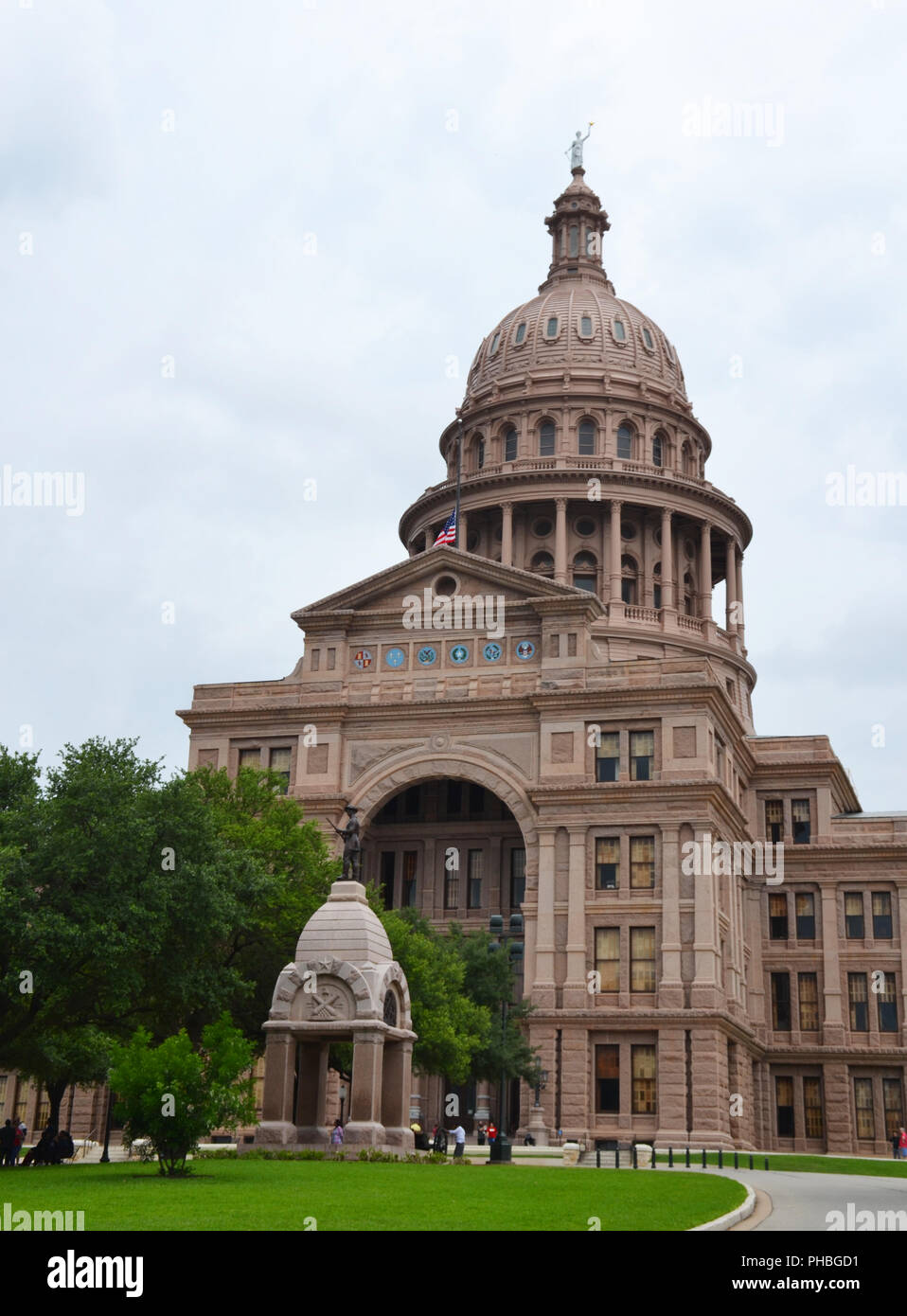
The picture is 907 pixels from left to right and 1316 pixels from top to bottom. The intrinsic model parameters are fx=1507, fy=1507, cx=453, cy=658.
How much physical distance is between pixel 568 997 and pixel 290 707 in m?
18.2

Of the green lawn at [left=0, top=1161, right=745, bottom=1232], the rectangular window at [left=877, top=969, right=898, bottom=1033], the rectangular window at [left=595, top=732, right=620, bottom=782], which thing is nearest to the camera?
the green lawn at [left=0, top=1161, right=745, bottom=1232]

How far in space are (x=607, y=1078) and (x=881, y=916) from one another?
→ 20423mm

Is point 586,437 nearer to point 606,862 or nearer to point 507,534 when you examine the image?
point 507,534

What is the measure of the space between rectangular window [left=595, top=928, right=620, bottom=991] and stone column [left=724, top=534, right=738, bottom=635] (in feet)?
107

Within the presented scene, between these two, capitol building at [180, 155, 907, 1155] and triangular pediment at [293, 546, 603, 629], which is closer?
capitol building at [180, 155, 907, 1155]

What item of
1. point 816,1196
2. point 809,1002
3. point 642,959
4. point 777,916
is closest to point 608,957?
point 642,959

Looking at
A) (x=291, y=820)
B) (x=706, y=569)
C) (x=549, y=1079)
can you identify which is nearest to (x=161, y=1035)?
(x=291, y=820)

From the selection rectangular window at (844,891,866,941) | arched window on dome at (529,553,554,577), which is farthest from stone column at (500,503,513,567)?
rectangular window at (844,891,866,941)

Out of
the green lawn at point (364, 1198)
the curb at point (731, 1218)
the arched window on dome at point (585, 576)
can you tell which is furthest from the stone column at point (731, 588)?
the curb at point (731, 1218)

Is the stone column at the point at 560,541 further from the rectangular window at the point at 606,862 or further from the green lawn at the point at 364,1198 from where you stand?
the green lawn at the point at 364,1198

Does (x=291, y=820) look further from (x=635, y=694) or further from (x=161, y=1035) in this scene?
(x=635, y=694)

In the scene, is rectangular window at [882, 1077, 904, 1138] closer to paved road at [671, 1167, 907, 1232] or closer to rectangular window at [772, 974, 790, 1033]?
rectangular window at [772, 974, 790, 1033]

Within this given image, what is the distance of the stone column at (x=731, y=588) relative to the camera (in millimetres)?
91375

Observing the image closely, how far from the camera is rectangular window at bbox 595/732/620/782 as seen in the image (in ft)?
211
